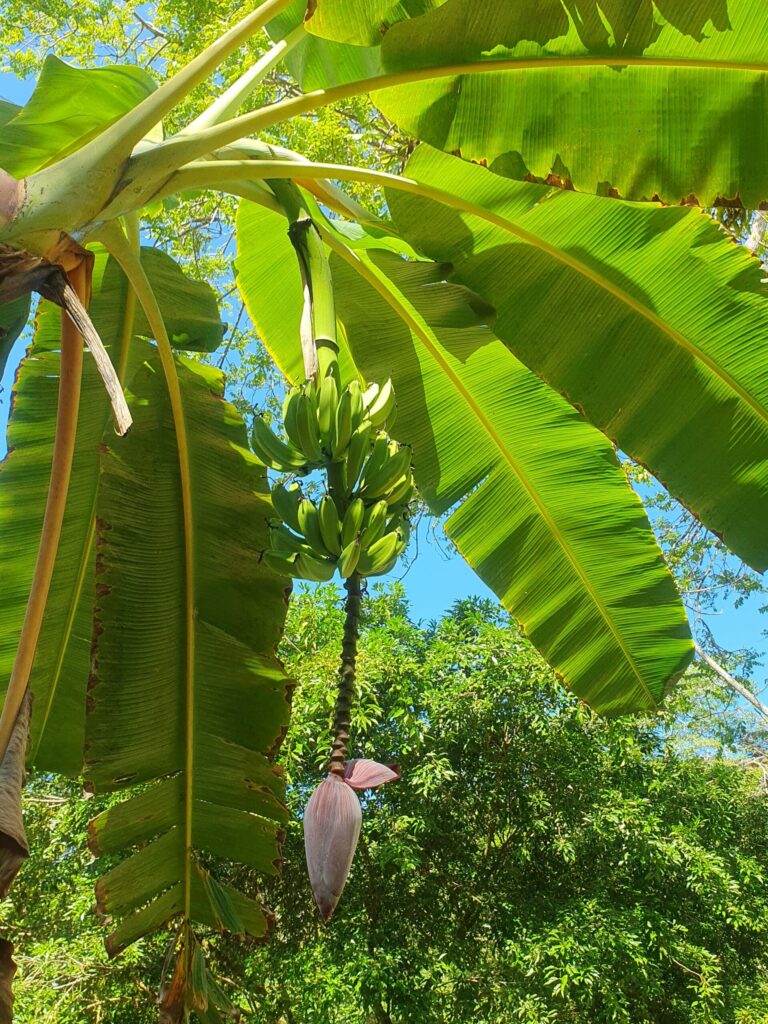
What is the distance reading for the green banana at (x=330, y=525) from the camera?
126 cm

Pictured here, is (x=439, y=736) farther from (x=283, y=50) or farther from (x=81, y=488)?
(x=283, y=50)

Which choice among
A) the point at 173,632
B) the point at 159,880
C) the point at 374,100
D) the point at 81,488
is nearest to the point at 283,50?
the point at 374,100

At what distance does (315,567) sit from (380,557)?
0.11 metres

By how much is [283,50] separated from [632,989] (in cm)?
550

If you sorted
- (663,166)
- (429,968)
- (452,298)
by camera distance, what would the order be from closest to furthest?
1. (663,166)
2. (452,298)
3. (429,968)

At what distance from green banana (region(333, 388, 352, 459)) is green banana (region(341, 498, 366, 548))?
0.28 feet

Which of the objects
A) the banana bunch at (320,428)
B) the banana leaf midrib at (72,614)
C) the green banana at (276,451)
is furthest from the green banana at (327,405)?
the banana leaf midrib at (72,614)

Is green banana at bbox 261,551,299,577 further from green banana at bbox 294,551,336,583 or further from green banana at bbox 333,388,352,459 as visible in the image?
green banana at bbox 333,388,352,459

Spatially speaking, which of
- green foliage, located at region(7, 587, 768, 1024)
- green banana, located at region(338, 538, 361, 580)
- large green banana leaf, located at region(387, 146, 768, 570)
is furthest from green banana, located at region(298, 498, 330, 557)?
green foliage, located at region(7, 587, 768, 1024)

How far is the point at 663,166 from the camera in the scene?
1538mm

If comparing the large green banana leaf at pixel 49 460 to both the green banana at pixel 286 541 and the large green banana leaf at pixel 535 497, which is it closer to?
the large green banana leaf at pixel 535 497

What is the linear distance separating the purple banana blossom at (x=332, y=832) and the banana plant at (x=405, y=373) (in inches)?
20.4

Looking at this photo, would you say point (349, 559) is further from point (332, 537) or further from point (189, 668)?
point (189, 668)

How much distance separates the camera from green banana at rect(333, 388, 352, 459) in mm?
1272
